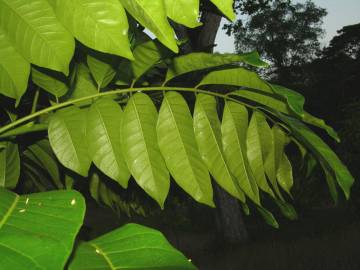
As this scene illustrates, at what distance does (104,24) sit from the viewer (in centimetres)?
69

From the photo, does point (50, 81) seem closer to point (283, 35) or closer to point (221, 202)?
point (221, 202)

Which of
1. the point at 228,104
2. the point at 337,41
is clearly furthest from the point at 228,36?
the point at 337,41

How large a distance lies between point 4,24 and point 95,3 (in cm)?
25

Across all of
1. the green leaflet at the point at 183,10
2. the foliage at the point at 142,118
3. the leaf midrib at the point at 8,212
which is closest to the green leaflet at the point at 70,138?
the foliage at the point at 142,118

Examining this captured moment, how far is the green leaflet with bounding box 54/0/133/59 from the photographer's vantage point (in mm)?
689

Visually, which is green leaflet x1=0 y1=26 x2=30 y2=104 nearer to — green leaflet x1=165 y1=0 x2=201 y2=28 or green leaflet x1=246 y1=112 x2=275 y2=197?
green leaflet x1=165 y1=0 x2=201 y2=28

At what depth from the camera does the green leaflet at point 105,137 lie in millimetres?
1170

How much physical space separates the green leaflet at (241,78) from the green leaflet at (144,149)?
0.20 meters

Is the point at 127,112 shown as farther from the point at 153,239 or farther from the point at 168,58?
the point at 153,239

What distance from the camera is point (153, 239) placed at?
0.61 m

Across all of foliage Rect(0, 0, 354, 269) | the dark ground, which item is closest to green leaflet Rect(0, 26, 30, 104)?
foliage Rect(0, 0, 354, 269)

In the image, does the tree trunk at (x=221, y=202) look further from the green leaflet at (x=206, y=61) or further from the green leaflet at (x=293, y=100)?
the green leaflet at (x=293, y=100)

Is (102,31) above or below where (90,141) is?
above

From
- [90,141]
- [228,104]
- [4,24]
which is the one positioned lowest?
[90,141]
